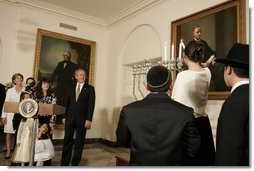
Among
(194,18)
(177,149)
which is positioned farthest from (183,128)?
(194,18)

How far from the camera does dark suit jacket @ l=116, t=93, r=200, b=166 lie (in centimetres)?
143

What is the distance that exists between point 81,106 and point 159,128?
260 cm

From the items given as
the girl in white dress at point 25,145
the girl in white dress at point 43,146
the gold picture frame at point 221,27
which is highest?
the gold picture frame at point 221,27

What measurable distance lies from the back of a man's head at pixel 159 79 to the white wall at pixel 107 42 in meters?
2.43

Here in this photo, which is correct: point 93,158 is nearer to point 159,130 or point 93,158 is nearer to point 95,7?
point 159,130

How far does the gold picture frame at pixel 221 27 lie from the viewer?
3305mm

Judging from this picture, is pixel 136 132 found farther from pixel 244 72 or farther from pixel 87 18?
pixel 87 18

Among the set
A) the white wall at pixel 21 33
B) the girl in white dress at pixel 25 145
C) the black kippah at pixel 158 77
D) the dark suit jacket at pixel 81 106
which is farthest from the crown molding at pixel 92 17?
the girl in white dress at pixel 25 145

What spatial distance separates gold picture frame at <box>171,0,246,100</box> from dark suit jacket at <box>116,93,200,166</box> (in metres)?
2.21

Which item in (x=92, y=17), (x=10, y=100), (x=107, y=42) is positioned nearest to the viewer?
(x=10, y=100)

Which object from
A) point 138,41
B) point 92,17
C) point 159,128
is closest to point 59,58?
point 92,17

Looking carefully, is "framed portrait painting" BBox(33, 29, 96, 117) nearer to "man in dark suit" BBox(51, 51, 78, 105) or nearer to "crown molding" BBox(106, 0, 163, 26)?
"man in dark suit" BBox(51, 51, 78, 105)

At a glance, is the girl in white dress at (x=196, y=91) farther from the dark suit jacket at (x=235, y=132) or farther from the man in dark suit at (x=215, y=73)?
the man in dark suit at (x=215, y=73)

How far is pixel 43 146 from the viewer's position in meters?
3.12
